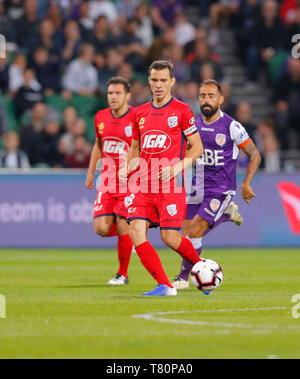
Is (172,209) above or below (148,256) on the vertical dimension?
above

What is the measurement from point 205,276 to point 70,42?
12579 mm

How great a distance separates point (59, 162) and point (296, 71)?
6.76 metres

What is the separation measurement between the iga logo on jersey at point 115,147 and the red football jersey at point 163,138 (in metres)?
2.17

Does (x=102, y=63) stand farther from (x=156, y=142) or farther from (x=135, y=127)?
(x=156, y=142)

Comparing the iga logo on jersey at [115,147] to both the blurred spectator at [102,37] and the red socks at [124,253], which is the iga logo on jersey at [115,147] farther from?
the blurred spectator at [102,37]

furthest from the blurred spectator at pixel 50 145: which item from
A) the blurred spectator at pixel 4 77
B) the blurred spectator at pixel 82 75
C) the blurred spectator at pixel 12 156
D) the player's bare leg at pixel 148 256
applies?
the player's bare leg at pixel 148 256

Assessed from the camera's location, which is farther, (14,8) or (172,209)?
(14,8)

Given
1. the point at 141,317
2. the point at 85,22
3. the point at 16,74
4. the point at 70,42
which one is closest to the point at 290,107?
the point at 85,22

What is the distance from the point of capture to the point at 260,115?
2466 centimetres

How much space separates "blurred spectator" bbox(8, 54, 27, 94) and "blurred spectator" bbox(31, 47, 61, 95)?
392 mm

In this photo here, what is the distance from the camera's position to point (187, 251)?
413 inches

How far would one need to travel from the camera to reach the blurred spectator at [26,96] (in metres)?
20.4
